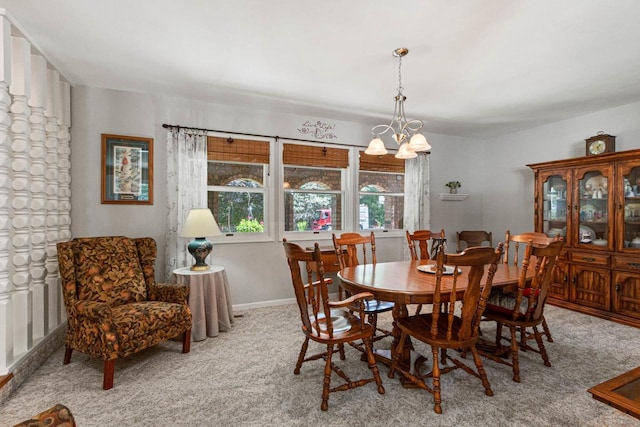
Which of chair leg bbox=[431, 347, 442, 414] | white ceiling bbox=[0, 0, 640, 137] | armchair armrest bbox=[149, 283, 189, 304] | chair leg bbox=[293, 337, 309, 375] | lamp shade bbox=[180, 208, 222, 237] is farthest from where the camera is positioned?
lamp shade bbox=[180, 208, 222, 237]

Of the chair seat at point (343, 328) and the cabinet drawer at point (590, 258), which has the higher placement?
the cabinet drawer at point (590, 258)

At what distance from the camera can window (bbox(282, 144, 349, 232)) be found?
14.3 ft

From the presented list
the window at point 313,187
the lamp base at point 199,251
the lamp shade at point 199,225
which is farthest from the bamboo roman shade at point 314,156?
the lamp base at point 199,251

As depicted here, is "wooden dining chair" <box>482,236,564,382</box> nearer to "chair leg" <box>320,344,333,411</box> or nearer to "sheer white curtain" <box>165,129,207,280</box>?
"chair leg" <box>320,344,333,411</box>

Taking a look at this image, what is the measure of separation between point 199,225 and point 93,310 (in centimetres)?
118

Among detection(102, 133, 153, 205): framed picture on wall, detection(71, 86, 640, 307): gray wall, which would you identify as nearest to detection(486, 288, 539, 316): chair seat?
detection(71, 86, 640, 307): gray wall

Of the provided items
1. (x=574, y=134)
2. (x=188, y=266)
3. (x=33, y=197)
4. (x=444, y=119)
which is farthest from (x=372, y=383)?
(x=574, y=134)

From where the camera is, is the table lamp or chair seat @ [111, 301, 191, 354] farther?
the table lamp

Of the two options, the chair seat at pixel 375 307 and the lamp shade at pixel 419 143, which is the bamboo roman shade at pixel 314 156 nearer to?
the lamp shade at pixel 419 143

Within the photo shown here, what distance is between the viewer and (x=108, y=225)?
3484 mm

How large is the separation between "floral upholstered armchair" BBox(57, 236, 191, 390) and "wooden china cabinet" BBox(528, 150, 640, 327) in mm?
4420

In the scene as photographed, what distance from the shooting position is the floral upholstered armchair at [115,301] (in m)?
2.30

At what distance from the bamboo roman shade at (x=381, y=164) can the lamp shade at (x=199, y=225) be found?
236cm

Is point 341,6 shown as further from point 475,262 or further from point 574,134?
point 574,134
